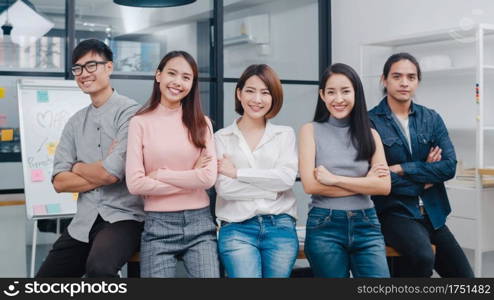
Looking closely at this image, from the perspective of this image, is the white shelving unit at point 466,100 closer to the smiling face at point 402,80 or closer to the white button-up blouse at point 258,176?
the smiling face at point 402,80

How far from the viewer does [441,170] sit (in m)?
2.53

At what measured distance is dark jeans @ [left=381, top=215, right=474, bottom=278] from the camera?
94.4 inches

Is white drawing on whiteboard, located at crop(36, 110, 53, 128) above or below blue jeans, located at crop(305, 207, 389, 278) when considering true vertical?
above

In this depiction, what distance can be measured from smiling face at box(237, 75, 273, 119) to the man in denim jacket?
0.52 meters

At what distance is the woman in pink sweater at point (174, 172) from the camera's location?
7.22 ft

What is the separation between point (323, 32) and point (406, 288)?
135 inches

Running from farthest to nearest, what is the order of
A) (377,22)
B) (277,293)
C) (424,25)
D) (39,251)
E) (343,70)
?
(377,22) → (424,25) → (39,251) → (343,70) → (277,293)

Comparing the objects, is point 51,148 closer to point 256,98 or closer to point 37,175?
point 37,175

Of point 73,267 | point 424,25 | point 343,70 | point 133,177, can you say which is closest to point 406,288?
point 343,70

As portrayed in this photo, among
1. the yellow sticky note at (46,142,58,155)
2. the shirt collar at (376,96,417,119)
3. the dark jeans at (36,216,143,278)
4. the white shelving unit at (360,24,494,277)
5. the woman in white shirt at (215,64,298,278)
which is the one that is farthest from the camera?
the white shelving unit at (360,24,494,277)


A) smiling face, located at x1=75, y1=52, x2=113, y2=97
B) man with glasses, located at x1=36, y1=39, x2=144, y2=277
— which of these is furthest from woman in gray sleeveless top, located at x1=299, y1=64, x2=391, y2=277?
smiling face, located at x1=75, y1=52, x2=113, y2=97

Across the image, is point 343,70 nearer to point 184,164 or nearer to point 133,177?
point 184,164

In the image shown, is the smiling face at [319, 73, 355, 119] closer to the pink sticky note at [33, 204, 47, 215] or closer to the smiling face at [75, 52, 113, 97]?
the smiling face at [75, 52, 113, 97]

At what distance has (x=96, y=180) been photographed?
227cm
